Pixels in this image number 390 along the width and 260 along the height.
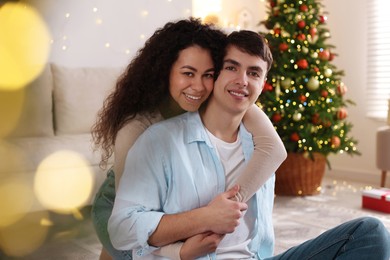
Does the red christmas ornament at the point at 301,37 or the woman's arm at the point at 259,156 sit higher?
the red christmas ornament at the point at 301,37

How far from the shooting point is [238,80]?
4.42 ft

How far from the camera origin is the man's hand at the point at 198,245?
1208 mm

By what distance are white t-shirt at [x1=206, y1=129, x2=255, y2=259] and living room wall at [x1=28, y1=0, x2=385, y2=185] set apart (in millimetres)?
2395

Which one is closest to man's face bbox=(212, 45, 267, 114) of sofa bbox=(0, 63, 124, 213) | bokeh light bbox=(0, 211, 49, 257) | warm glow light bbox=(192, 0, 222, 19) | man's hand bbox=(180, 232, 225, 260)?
man's hand bbox=(180, 232, 225, 260)

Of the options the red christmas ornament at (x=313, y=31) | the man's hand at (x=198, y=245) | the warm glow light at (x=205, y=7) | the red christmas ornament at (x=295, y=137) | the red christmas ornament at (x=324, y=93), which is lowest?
the red christmas ornament at (x=295, y=137)

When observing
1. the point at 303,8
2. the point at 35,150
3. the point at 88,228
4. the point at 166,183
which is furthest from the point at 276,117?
the point at 166,183

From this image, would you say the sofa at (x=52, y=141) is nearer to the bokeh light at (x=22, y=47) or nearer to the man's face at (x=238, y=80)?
the bokeh light at (x=22, y=47)

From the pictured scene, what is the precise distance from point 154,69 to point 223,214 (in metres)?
0.48

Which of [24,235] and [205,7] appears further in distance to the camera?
[205,7]

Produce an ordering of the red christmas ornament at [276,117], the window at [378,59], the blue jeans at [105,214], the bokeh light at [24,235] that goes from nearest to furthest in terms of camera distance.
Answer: the blue jeans at [105,214] → the bokeh light at [24,235] → the red christmas ornament at [276,117] → the window at [378,59]

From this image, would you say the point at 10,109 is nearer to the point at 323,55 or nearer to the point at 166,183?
the point at 166,183

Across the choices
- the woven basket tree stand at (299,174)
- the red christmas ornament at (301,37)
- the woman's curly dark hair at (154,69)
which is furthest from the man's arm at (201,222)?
the red christmas ornament at (301,37)

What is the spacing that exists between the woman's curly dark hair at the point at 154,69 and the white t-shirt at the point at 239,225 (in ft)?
0.71

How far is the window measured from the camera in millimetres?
4539
